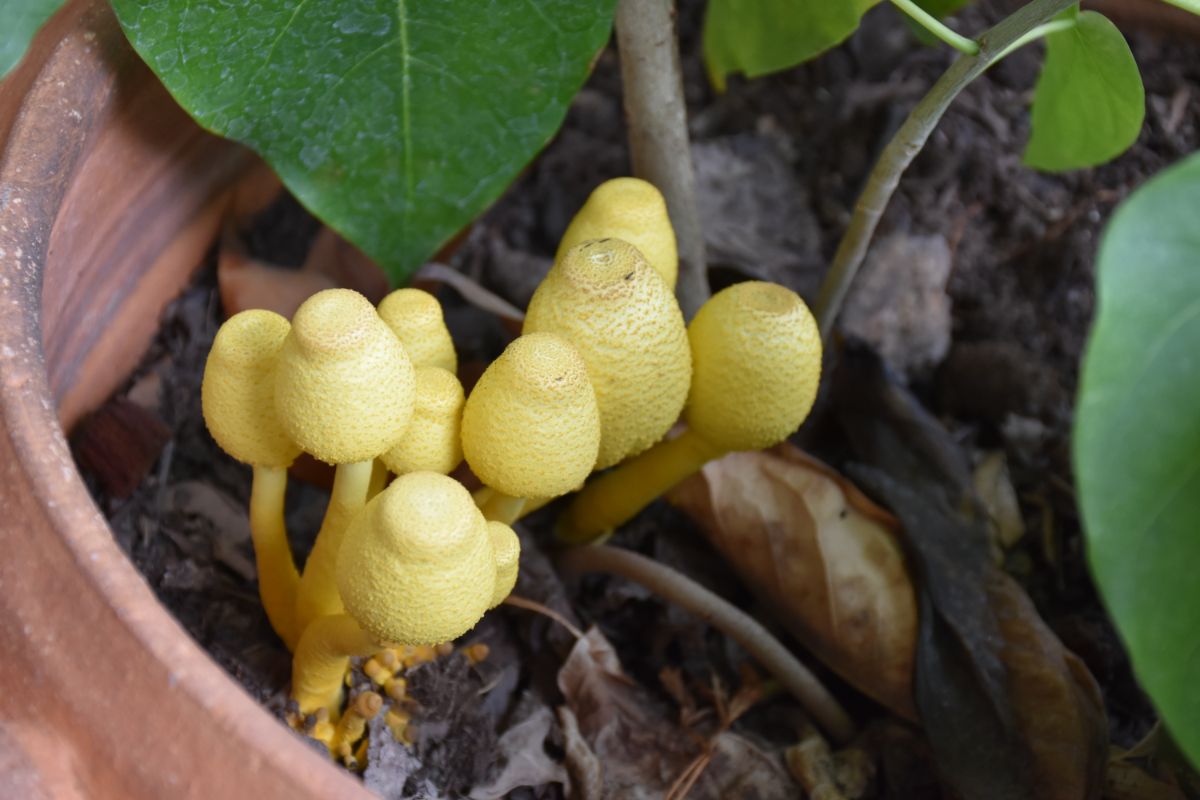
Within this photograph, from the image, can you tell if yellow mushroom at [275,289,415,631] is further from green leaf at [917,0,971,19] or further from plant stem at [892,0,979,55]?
green leaf at [917,0,971,19]

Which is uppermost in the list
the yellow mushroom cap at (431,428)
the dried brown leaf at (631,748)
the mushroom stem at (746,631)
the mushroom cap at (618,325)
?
the mushroom cap at (618,325)

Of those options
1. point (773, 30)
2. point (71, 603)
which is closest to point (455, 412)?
point (71, 603)

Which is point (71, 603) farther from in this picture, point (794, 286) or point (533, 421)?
point (794, 286)

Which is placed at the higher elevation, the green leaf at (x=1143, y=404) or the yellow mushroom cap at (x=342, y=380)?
the green leaf at (x=1143, y=404)

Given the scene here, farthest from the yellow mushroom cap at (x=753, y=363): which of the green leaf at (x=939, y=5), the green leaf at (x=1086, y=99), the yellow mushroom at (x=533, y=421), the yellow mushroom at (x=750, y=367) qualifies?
the green leaf at (x=939, y=5)

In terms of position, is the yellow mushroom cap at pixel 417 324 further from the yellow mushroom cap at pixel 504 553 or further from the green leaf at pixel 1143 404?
the green leaf at pixel 1143 404

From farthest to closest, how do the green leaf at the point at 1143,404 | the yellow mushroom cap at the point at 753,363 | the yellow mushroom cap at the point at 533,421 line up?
the yellow mushroom cap at the point at 753,363, the yellow mushroom cap at the point at 533,421, the green leaf at the point at 1143,404

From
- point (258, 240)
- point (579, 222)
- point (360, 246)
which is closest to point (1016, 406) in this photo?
point (579, 222)

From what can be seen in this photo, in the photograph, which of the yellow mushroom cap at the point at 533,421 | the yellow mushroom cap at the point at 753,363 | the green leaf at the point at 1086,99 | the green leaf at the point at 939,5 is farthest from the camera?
the green leaf at the point at 939,5

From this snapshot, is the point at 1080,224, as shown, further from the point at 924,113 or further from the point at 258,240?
the point at 258,240
